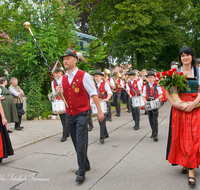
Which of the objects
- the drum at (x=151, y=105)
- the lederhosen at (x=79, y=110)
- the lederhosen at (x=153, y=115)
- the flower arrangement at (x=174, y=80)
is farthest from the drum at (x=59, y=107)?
the flower arrangement at (x=174, y=80)

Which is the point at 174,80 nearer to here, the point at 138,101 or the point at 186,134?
the point at 186,134

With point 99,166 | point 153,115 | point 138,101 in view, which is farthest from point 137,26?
point 99,166

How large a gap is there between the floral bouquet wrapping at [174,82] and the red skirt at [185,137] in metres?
0.12

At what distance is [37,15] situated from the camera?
12555 millimetres

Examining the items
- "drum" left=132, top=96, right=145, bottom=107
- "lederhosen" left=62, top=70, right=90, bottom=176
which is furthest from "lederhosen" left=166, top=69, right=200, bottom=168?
"drum" left=132, top=96, right=145, bottom=107

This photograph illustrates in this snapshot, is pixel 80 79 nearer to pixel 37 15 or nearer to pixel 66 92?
pixel 66 92

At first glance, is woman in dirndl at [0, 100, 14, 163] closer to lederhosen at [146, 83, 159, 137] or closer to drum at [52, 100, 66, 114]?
drum at [52, 100, 66, 114]

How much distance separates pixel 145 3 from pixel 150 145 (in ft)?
49.2

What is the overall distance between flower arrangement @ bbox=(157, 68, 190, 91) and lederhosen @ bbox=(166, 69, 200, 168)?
4.6 inches

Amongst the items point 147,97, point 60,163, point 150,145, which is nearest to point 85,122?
point 60,163

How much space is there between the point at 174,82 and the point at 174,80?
0.03 metres

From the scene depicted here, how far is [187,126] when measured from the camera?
3.51m

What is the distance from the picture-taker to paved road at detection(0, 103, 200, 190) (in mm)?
3510

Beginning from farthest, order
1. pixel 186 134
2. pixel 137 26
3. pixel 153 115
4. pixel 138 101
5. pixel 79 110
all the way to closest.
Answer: pixel 137 26 < pixel 138 101 < pixel 153 115 < pixel 79 110 < pixel 186 134
